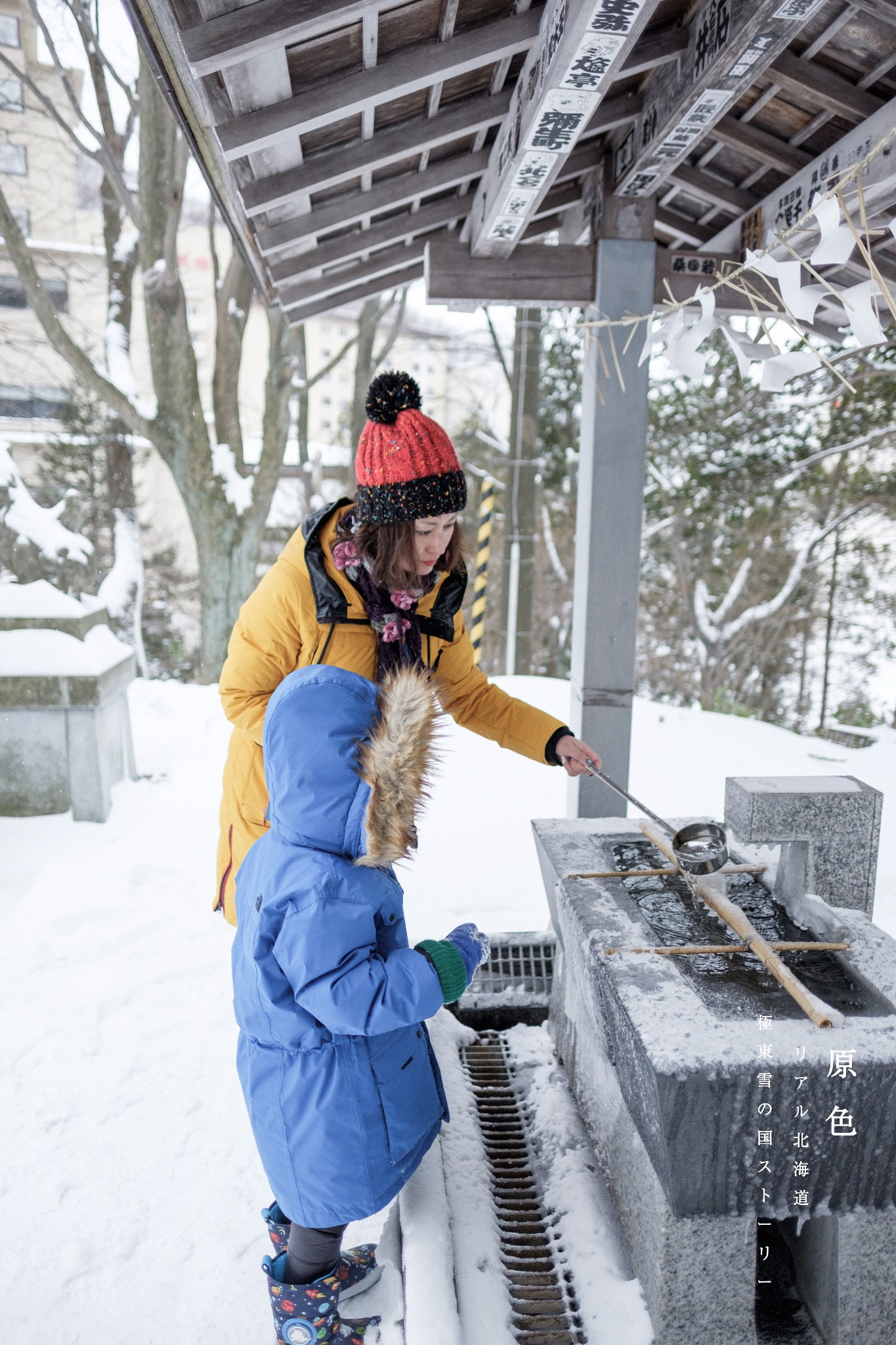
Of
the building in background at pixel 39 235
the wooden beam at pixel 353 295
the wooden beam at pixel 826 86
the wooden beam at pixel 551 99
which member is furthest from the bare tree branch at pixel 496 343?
the wooden beam at pixel 826 86

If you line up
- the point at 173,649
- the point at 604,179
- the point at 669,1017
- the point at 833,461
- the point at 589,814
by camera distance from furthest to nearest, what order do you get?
the point at 173,649, the point at 833,461, the point at 589,814, the point at 604,179, the point at 669,1017

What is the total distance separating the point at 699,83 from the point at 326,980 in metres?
2.44

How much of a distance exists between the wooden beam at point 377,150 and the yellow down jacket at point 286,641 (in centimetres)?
132

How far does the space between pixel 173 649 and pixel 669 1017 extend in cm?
1294

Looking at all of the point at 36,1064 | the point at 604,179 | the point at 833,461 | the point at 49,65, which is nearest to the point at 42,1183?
the point at 36,1064

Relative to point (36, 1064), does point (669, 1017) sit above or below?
above

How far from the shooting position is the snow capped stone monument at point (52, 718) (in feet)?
15.3

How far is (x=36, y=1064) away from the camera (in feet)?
9.27

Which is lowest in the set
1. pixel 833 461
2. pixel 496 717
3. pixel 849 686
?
pixel 849 686

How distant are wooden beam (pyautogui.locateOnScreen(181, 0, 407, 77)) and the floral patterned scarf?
3.32 feet

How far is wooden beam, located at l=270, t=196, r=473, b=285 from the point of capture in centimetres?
346

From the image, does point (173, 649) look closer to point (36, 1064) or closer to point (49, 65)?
point (49, 65)

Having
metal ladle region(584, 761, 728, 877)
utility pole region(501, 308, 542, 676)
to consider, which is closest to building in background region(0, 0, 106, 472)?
utility pole region(501, 308, 542, 676)

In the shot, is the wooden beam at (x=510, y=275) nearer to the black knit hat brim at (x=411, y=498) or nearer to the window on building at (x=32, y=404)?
the black knit hat brim at (x=411, y=498)
